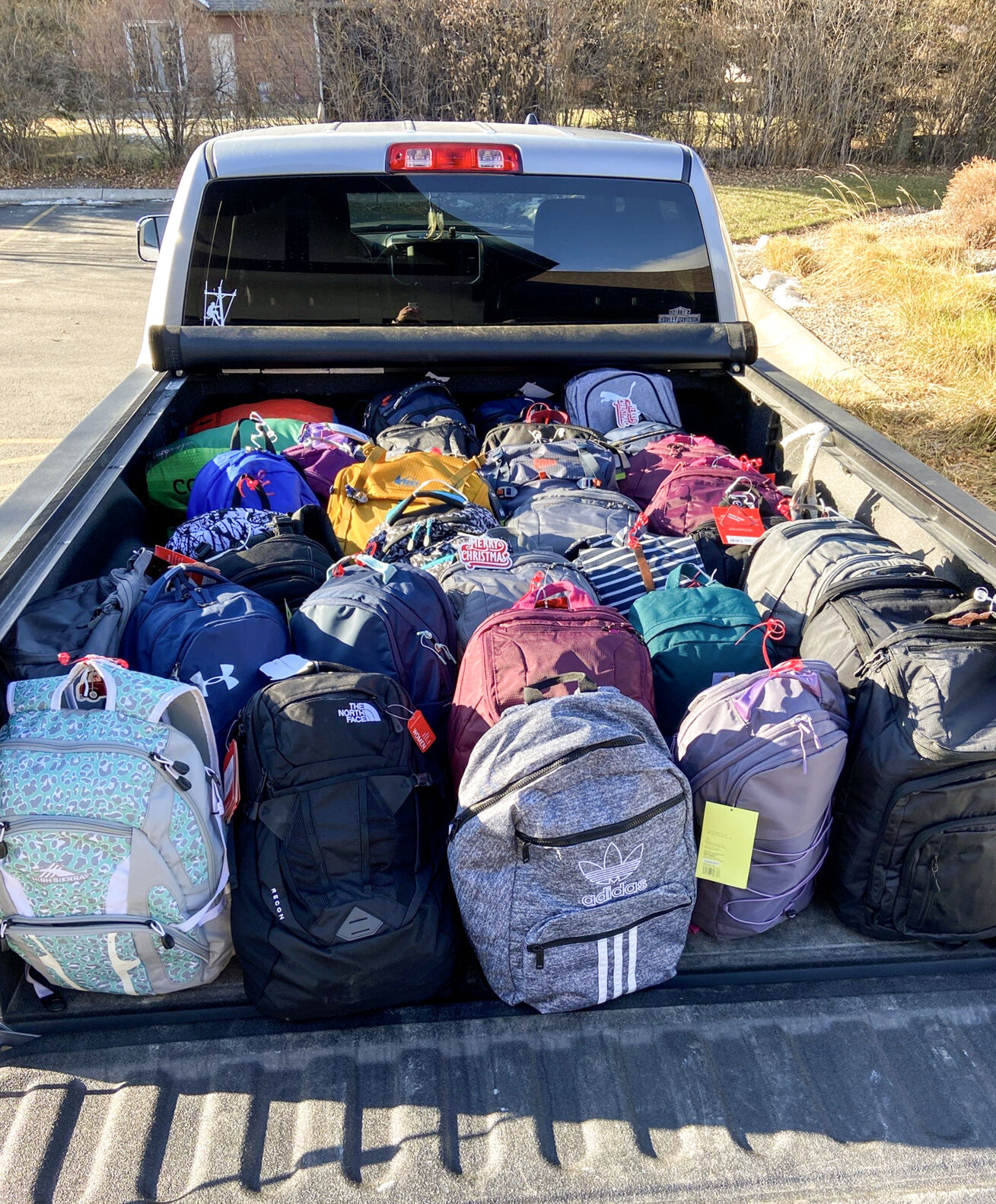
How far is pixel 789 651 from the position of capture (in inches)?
88.6

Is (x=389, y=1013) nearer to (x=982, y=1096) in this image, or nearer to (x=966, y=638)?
(x=982, y=1096)

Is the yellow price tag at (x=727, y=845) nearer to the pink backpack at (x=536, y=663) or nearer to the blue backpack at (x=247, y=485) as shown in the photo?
the pink backpack at (x=536, y=663)

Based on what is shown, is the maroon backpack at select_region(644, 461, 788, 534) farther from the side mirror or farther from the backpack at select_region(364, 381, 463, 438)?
the side mirror

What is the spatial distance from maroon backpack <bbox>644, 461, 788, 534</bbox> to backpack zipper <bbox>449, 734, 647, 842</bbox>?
1.23 meters

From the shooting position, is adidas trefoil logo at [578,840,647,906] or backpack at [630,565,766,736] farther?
backpack at [630,565,766,736]

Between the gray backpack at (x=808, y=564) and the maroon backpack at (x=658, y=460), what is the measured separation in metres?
0.56

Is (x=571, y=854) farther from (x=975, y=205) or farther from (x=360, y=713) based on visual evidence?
(x=975, y=205)

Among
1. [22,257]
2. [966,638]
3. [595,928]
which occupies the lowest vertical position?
[22,257]

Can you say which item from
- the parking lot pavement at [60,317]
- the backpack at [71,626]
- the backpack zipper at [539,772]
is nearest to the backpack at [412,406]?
the backpack at [71,626]

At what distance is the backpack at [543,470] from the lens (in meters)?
2.96

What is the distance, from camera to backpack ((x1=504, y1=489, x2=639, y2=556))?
2734mm

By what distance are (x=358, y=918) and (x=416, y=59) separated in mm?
15272

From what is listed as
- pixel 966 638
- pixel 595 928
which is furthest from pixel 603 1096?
pixel 966 638

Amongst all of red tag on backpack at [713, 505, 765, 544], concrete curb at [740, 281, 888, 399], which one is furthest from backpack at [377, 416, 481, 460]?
concrete curb at [740, 281, 888, 399]
